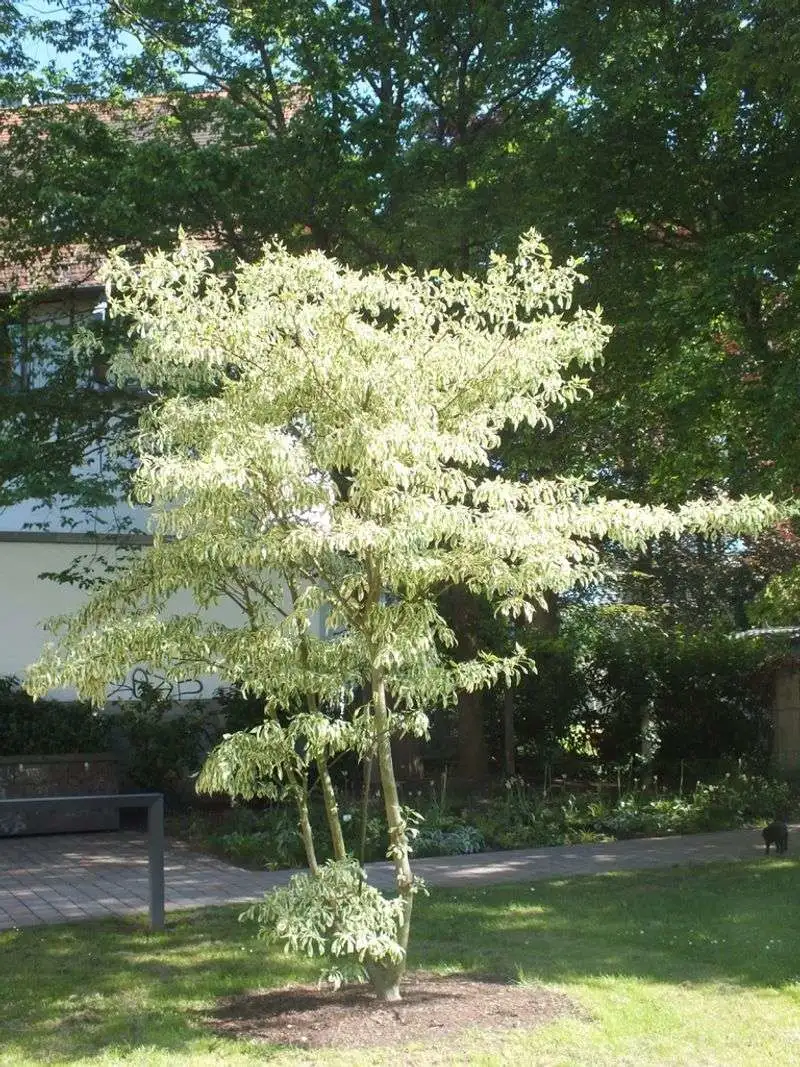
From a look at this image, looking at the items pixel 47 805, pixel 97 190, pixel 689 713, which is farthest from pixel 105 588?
pixel 689 713

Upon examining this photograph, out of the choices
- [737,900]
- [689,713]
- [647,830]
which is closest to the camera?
[737,900]

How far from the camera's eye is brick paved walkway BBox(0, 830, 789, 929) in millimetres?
9945

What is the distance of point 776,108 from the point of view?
12.7 metres

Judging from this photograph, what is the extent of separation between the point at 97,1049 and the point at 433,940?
9.39ft

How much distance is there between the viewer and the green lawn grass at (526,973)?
6.07m

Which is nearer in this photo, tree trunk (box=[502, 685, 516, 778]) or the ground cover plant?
the ground cover plant

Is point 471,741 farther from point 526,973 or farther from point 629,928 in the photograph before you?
point 526,973

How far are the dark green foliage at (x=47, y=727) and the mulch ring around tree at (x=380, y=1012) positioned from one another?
347 inches

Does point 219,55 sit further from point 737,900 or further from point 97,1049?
point 97,1049

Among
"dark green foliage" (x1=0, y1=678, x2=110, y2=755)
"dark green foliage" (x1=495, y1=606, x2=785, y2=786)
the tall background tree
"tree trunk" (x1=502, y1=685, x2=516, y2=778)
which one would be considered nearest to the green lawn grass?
the tall background tree

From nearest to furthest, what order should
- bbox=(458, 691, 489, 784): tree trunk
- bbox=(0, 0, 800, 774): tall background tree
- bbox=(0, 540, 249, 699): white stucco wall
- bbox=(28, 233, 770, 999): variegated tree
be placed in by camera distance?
bbox=(28, 233, 770, 999): variegated tree < bbox=(0, 0, 800, 774): tall background tree < bbox=(458, 691, 489, 784): tree trunk < bbox=(0, 540, 249, 699): white stucco wall

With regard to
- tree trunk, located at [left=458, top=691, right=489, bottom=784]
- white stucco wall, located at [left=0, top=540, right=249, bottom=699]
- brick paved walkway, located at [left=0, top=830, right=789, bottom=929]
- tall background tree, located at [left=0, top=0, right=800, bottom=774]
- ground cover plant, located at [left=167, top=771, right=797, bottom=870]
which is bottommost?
brick paved walkway, located at [left=0, top=830, right=789, bottom=929]

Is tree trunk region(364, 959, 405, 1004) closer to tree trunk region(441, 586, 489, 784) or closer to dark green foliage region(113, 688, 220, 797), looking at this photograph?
dark green foliage region(113, 688, 220, 797)

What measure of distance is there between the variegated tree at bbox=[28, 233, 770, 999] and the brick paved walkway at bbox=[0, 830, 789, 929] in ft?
11.7
